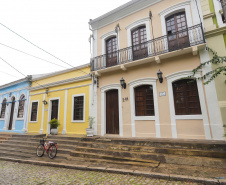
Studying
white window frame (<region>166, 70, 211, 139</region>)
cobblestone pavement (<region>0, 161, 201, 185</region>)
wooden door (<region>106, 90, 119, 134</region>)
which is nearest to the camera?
cobblestone pavement (<region>0, 161, 201, 185</region>)

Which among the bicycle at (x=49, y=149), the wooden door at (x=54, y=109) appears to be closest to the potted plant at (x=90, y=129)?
the bicycle at (x=49, y=149)

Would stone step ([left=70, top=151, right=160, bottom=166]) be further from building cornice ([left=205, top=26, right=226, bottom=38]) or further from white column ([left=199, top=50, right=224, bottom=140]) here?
building cornice ([left=205, top=26, right=226, bottom=38])

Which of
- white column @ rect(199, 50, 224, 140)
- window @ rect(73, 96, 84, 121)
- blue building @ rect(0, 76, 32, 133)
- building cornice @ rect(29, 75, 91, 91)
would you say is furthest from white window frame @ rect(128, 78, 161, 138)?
blue building @ rect(0, 76, 32, 133)

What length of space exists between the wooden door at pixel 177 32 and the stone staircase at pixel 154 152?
4.58 meters

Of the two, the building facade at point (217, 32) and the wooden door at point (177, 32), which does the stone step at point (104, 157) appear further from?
the wooden door at point (177, 32)

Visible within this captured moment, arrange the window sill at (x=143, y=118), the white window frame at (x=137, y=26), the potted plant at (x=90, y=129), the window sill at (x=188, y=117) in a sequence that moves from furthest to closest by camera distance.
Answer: the potted plant at (x=90, y=129) < the white window frame at (x=137, y=26) < the window sill at (x=143, y=118) < the window sill at (x=188, y=117)

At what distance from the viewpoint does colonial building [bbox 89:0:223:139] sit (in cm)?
606

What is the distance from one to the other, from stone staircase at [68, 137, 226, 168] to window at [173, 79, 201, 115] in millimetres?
1434

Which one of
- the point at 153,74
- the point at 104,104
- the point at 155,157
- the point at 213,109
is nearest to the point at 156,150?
the point at 155,157

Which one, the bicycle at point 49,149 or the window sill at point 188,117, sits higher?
the window sill at point 188,117

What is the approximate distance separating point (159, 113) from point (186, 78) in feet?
6.88

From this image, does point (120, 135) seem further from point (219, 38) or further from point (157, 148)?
point (219, 38)

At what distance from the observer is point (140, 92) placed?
7586mm

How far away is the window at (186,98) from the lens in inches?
242
